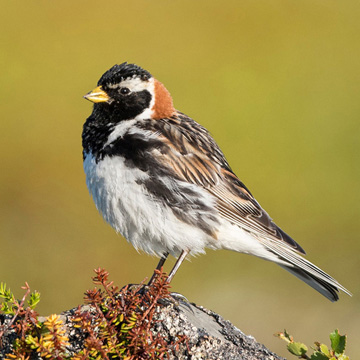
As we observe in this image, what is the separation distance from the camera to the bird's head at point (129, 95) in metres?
5.37

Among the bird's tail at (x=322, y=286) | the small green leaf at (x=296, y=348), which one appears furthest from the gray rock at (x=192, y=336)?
the bird's tail at (x=322, y=286)

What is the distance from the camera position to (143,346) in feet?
10.8

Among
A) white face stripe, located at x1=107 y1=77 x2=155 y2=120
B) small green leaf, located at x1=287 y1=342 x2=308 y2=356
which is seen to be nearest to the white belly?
white face stripe, located at x1=107 y1=77 x2=155 y2=120

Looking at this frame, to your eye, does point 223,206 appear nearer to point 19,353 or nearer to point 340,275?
point 19,353

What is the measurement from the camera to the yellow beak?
17.3 ft

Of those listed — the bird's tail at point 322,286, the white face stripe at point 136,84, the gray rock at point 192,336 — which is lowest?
the gray rock at point 192,336

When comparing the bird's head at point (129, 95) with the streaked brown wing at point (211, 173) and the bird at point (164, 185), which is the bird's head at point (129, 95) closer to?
the bird at point (164, 185)

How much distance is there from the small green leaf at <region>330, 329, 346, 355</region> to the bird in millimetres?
1492

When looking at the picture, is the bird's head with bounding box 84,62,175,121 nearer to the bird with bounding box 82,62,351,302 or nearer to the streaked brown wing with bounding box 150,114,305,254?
the bird with bounding box 82,62,351,302

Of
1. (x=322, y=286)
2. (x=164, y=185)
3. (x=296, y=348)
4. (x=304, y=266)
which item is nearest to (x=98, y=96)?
(x=164, y=185)

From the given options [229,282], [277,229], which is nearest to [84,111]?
[229,282]

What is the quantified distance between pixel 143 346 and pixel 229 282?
5760 millimetres

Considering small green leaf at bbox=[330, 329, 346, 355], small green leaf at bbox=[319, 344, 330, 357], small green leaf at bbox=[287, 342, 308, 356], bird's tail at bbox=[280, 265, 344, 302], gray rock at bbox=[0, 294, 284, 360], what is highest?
bird's tail at bbox=[280, 265, 344, 302]

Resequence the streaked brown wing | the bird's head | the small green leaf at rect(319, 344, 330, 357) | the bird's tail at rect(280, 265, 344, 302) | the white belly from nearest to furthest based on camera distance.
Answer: the small green leaf at rect(319, 344, 330, 357), the white belly, the streaked brown wing, the bird's tail at rect(280, 265, 344, 302), the bird's head
